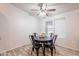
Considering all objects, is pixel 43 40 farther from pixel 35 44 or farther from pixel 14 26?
pixel 14 26

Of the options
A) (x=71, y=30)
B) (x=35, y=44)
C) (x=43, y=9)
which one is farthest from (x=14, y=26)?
(x=71, y=30)

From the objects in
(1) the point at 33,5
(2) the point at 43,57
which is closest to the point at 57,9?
(1) the point at 33,5

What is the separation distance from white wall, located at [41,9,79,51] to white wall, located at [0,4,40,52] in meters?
0.28

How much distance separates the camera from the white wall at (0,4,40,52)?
2.11 m

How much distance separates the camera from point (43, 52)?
7.05ft

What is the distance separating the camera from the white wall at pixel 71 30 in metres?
2.12

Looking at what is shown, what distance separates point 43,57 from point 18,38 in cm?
60

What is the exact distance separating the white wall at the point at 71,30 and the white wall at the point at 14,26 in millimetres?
280

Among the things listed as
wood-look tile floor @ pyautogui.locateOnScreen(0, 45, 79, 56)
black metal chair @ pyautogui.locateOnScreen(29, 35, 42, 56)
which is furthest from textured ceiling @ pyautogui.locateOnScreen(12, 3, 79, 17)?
wood-look tile floor @ pyautogui.locateOnScreen(0, 45, 79, 56)

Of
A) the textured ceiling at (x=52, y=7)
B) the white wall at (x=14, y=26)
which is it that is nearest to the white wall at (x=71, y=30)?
the textured ceiling at (x=52, y=7)

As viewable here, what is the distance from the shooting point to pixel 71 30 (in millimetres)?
2154

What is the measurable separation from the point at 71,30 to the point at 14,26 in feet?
3.60

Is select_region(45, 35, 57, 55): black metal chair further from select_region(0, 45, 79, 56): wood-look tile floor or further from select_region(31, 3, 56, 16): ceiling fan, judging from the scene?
select_region(31, 3, 56, 16): ceiling fan

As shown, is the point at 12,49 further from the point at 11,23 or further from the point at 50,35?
the point at 50,35
